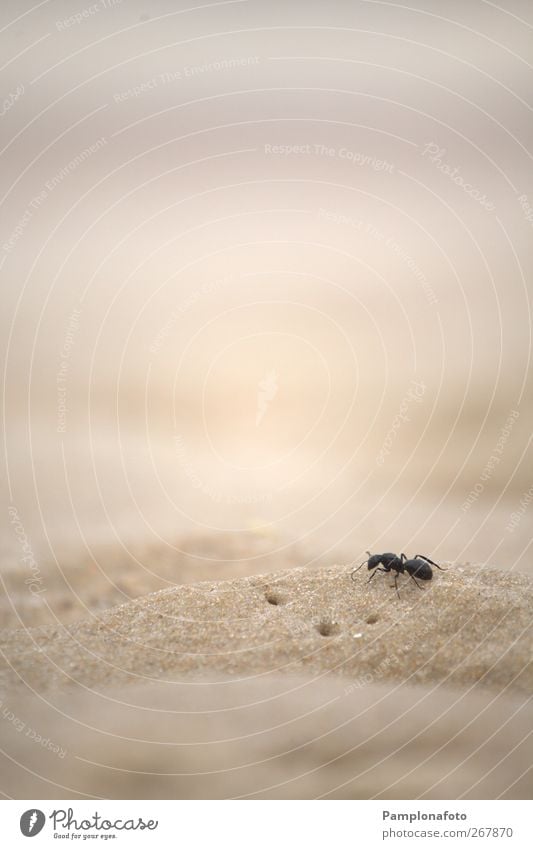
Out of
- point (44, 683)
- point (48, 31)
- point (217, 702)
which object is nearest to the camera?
point (217, 702)

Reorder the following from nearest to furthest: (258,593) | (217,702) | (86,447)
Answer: (217,702)
(258,593)
(86,447)

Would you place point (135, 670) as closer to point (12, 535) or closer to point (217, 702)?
point (217, 702)

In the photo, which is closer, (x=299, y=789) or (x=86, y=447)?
(x=299, y=789)

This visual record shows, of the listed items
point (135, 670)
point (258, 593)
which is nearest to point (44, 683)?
point (135, 670)

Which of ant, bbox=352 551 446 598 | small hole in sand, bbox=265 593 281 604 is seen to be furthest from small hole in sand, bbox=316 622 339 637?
ant, bbox=352 551 446 598

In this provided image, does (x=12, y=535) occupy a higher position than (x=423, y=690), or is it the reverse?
(x=12, y=535)

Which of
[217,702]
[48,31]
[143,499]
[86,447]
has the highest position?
[48,31]
